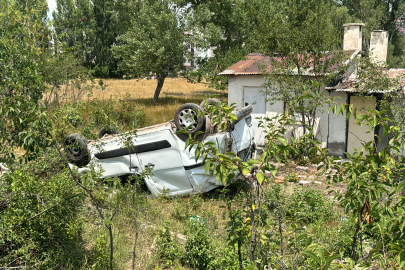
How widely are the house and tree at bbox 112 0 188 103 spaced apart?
252 inches

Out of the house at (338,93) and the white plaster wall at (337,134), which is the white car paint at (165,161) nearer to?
the house at (338,93)

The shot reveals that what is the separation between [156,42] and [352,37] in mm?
10994

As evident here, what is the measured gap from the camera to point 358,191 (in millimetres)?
2928

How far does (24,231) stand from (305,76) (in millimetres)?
10747

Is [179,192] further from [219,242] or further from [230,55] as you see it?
[230,55]

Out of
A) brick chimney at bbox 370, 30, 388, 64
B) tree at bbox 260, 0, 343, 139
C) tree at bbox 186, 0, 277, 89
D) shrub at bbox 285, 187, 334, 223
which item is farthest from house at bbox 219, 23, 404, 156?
tree at bbox 186, 0, 277, 89

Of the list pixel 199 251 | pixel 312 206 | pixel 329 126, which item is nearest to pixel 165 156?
pixel 199 251

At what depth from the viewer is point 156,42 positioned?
20125 millimetres

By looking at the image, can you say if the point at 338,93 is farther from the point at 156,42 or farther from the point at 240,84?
the point at 156,42

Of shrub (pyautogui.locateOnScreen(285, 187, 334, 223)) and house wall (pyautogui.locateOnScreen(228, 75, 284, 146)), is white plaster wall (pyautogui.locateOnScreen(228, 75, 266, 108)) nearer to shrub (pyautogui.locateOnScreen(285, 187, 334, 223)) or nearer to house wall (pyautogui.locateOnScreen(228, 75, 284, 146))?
house wall (pyautogui.locateOnScreen(228, 75, 284, 146))

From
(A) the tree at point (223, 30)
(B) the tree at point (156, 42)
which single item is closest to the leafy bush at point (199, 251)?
(A) the tree at point (223, 30)

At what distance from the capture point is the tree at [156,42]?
2030 centimetres

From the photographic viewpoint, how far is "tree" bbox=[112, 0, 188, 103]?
20.3m

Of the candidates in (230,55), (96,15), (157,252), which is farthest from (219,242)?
(96,15)
